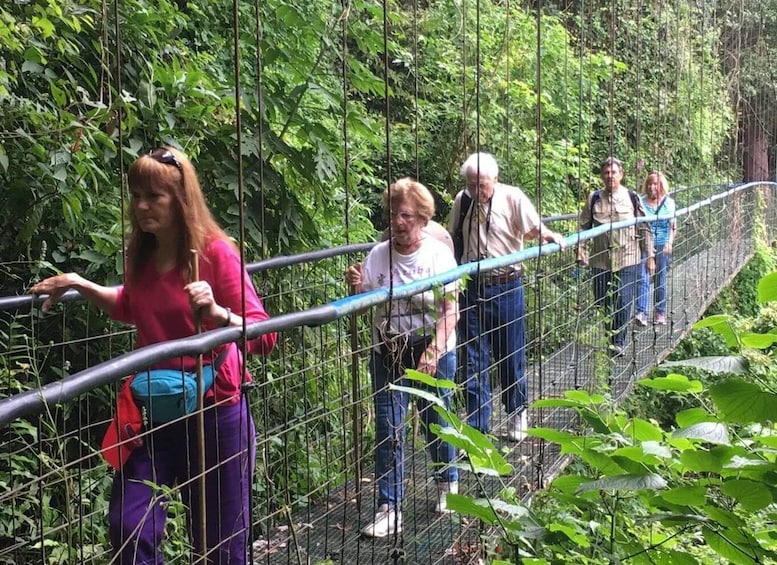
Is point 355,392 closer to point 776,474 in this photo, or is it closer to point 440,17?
point 776,474

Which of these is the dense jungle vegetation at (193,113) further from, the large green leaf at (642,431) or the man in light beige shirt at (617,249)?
the large green leaf at (642,431)

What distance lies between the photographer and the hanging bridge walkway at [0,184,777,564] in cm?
159

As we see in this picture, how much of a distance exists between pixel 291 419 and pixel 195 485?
4.28ft

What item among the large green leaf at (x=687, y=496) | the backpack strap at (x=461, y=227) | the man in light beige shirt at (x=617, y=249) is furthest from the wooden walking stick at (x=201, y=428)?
the man in light beige shirt at (x=617, y=249)

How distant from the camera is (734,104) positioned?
14773mm

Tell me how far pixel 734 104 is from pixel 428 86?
30.6 feet

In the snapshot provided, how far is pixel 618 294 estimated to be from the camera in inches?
188

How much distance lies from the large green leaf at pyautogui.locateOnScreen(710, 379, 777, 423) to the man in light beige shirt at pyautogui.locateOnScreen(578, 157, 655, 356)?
11.2ft

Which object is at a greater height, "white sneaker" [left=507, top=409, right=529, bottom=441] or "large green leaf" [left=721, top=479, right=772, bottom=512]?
"large green leaf" [left=721, top=479, right=772, bottom=512]

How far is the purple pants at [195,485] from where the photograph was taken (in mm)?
1661

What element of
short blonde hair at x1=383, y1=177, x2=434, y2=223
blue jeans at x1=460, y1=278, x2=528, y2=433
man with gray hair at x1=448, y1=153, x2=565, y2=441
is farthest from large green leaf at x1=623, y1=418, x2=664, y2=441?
man with gray hair at x1=448, y1=153, x2=565, y2=441

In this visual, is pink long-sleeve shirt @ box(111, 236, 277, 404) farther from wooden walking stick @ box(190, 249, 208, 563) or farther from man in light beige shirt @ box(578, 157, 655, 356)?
man in light beige shirt @ box(578, 157, 655, 356)

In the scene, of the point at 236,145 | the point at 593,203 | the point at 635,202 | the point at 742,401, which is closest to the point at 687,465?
the point at 742,401

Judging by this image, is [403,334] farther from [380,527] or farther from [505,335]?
[505,335]
